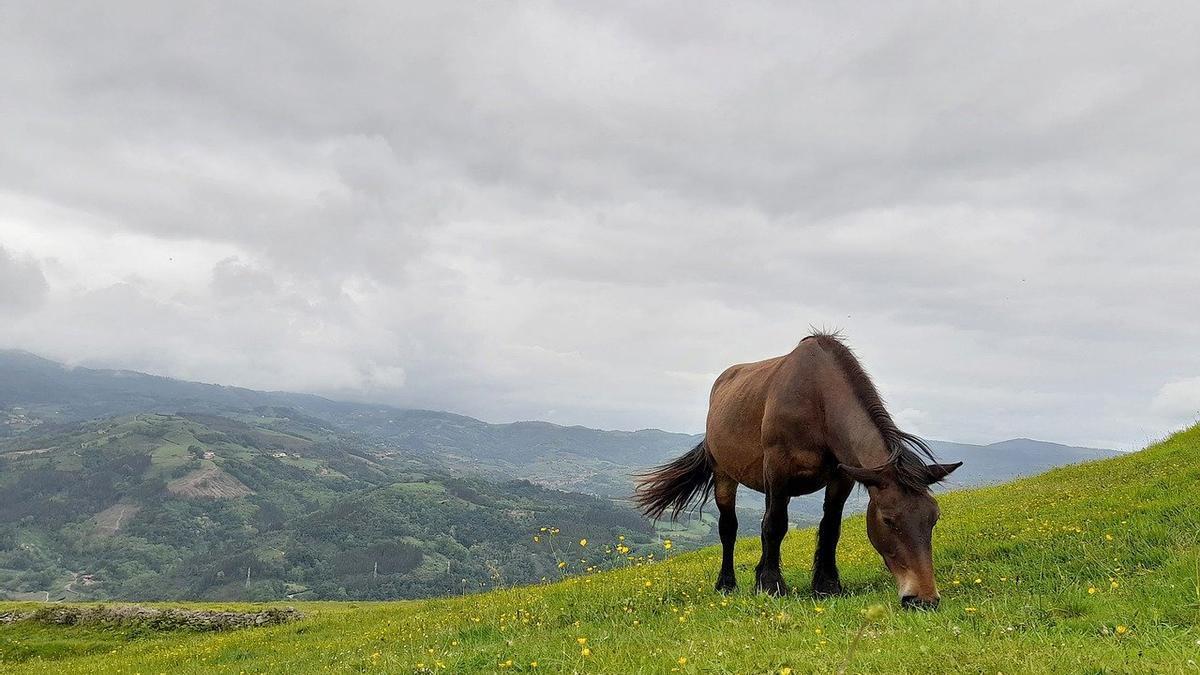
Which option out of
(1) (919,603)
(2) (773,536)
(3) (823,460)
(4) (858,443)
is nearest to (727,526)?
(2) (773,536)

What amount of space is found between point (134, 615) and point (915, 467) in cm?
4339

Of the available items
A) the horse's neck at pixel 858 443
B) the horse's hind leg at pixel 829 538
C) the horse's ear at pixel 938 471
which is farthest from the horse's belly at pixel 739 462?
the horse's ear at pixel 938 471

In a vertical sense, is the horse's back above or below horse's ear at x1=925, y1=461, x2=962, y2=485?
above

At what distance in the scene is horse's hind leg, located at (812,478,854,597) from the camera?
10062mm

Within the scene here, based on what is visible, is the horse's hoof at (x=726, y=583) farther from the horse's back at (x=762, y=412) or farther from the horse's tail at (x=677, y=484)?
the horse's tail at (x=677, y=484)

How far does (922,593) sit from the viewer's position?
802cm

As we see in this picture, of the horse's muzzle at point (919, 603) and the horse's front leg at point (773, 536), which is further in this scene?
the horse's front leg at point (773, 536)

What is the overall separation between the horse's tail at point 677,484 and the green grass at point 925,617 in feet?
4.99

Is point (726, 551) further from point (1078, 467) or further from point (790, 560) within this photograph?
point (1078, 467)

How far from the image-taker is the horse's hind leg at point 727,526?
12.1 meters

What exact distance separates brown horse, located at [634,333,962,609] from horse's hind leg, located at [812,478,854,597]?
Result: 15 mm

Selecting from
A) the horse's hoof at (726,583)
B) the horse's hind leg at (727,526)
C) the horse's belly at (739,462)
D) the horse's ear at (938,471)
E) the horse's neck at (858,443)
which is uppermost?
the horse's neck at (858,443)

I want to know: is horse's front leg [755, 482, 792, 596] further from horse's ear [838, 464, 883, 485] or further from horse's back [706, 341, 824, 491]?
horse's ear [838, 464, 883, 485]

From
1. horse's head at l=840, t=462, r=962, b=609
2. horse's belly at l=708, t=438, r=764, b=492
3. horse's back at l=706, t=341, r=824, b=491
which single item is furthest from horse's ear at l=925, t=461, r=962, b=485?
horse's belly at l=708, t=438, r=764, b=492
